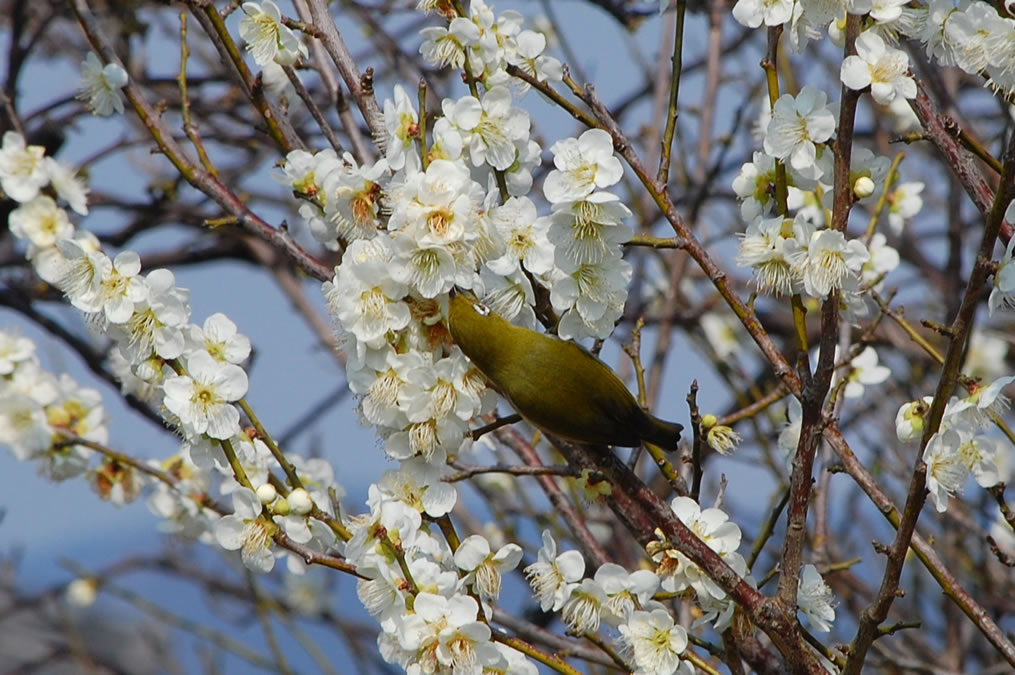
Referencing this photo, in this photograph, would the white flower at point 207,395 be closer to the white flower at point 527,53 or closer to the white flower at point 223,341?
the white flower at point 223,341

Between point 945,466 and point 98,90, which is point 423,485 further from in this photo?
point 98,90

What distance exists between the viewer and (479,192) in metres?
1.60

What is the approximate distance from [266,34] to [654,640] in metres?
1.25

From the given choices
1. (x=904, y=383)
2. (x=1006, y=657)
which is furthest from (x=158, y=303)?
(x=904, y=383)

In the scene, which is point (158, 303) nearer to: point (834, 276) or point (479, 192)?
point (479, 192)

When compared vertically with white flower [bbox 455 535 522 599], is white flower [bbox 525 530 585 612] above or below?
above

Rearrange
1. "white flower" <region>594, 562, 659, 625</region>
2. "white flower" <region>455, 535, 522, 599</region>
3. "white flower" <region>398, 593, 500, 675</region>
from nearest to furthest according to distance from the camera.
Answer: "white flower" <region>398, 593, 500, 675</region>, "white flower" <region>455, 535, 522, 599</region>, "white flower" <region>594, 562, 659, 625</region>

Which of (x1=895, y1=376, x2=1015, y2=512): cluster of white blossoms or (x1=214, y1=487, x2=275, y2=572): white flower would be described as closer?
(x1=895, y1=376, x2=1015, y2=512): cluster of white blossoms

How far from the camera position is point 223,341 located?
6.42 ft

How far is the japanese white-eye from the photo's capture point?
5.61ft

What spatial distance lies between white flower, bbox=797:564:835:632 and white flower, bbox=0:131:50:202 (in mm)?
2113

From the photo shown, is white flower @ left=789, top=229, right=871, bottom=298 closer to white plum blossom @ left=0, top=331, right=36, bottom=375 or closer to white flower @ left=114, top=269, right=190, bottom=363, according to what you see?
white flower @ left=114, top=269, right=190, bottom=363

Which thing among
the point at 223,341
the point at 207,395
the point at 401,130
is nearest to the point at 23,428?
the point at 223,341

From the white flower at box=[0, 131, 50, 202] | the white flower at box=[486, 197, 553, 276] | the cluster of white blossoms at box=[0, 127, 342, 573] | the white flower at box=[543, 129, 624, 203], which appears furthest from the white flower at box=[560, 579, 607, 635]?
the white flower at box=[0, 131, 50, 202]
